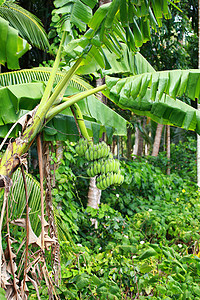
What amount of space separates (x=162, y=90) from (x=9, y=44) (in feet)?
2.66

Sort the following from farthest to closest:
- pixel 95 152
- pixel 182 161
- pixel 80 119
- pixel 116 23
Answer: pixel 182 161, pixel 95 152, pixel 80 119, pixel 116 23

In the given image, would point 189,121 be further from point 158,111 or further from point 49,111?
point 49,111

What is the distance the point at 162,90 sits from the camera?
1.52 metres

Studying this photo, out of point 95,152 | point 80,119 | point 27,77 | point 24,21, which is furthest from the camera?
point 24,21

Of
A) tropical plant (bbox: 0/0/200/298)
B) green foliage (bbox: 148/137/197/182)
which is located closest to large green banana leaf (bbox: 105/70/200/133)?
tropical plant (bbox: 0/0/200/298)

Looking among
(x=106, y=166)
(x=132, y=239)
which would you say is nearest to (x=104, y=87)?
(x=106, y=166)

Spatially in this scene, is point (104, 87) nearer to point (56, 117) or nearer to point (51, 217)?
point (56, 117)

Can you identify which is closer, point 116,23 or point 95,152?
point 116,23

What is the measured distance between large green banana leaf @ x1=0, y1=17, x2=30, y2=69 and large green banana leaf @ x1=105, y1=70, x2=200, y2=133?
0.52 meters

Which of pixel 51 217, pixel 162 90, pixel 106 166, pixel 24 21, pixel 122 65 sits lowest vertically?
pixel 51 217

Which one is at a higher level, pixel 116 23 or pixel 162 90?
pixel 116 23

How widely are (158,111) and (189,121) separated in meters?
0.20

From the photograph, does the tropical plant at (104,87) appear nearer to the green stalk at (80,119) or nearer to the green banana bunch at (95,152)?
the green stalk at (80,119)

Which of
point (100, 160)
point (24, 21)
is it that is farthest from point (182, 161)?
point (100, 160)
